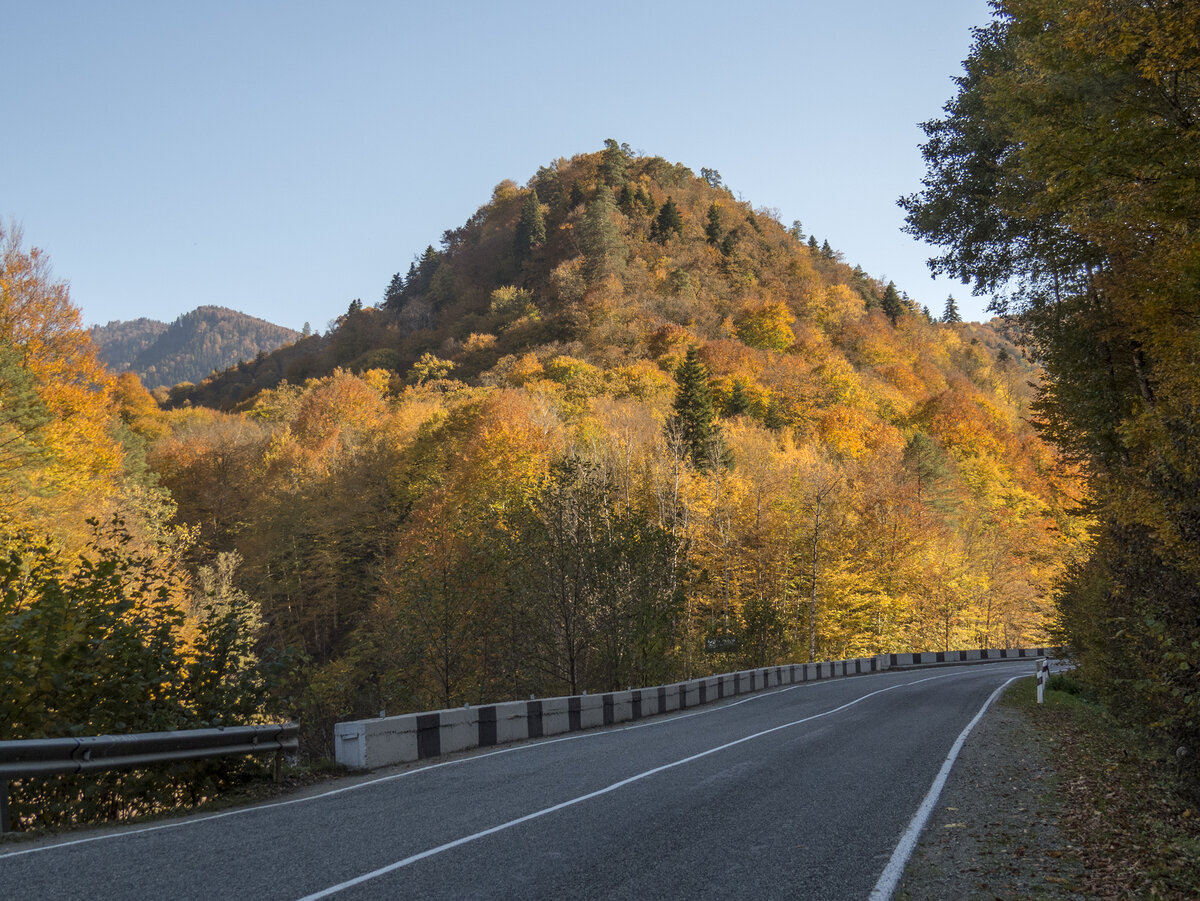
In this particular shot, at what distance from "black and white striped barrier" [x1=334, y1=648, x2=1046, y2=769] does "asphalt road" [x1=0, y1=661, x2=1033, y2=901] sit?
0.51 meters

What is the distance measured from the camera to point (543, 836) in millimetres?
6305

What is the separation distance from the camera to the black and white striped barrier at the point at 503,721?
10.2 meters

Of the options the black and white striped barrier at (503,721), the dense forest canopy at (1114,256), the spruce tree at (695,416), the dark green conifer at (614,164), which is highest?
the dark green conifer at (614,164)

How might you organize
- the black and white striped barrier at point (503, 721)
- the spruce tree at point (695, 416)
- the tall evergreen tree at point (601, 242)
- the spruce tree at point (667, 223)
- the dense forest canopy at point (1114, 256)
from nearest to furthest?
the dense forest canopy at point (1114, 256)
the black and white striped barrier at point (503, 721)
the spruce tree at point (695, 416)
the tall evergreen tree at point (601, 242)
the spruce tree at point (667, 223)

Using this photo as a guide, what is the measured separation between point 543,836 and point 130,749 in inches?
153

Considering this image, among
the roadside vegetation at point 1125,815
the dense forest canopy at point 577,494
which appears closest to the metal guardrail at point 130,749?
the dense forest canopy at point 577,494

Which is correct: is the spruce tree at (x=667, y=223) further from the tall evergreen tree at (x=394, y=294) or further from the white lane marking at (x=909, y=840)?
the white lane marking at (x=909, y=840)

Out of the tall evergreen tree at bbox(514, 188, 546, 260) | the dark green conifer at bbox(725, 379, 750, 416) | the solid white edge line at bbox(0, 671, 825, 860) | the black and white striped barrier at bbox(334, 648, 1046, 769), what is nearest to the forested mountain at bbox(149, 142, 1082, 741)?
the dark green conifer at bbox(725, 379, 750, 416)

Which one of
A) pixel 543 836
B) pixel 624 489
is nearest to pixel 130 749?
pixel 543 836

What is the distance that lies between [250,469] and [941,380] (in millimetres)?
72718

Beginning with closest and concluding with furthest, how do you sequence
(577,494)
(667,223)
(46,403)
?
(577,494)
(46,403)
(667,223)

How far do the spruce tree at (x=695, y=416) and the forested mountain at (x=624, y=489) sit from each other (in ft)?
0.82

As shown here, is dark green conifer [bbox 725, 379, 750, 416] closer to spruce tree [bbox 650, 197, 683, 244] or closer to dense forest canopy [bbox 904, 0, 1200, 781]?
dense forest canopy [bbox 904, 0, 1200, 781]

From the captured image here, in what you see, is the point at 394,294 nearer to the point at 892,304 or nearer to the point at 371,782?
the point at 892,304
